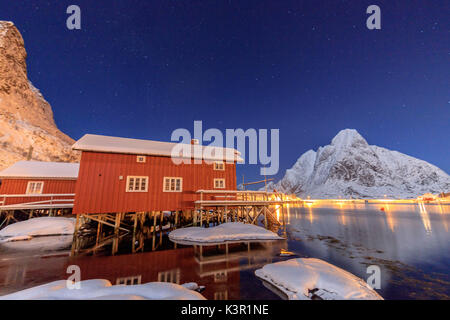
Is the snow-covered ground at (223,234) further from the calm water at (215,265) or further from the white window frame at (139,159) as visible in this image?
the white window frame at (139,159)

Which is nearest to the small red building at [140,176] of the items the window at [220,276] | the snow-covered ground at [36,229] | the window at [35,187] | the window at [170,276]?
the snow-covered ground at [36,229]

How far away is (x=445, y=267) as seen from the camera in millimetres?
11203

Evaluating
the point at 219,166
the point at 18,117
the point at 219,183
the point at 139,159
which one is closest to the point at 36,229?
the point at 139,159

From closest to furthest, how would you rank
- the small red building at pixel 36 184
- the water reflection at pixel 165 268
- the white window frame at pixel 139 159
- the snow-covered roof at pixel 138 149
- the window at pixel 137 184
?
1. the water reflection at pixel 165 268
2. the snow-covered roof at pixel 138 149
3. the window at pixel 137 184
4. the white window frame at pixel 139 159
5. the small red building at pixel 36 184

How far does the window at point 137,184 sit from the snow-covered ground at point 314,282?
39.4 ft

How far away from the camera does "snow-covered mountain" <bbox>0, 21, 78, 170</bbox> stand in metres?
37.0

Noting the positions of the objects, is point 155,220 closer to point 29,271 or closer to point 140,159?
point 140,159

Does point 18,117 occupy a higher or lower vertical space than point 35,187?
higher

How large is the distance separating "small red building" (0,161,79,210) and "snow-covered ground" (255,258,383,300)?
78.2 ft

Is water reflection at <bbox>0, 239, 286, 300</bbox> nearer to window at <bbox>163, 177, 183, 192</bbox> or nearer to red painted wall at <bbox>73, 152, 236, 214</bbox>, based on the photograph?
red painted wall at <bbox>73, 152, 236, 214</bbox>

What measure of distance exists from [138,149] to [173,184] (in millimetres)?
4377

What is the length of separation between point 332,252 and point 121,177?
57.4ft

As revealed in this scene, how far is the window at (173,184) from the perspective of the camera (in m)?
17.1

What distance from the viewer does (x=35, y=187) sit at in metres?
22.8
